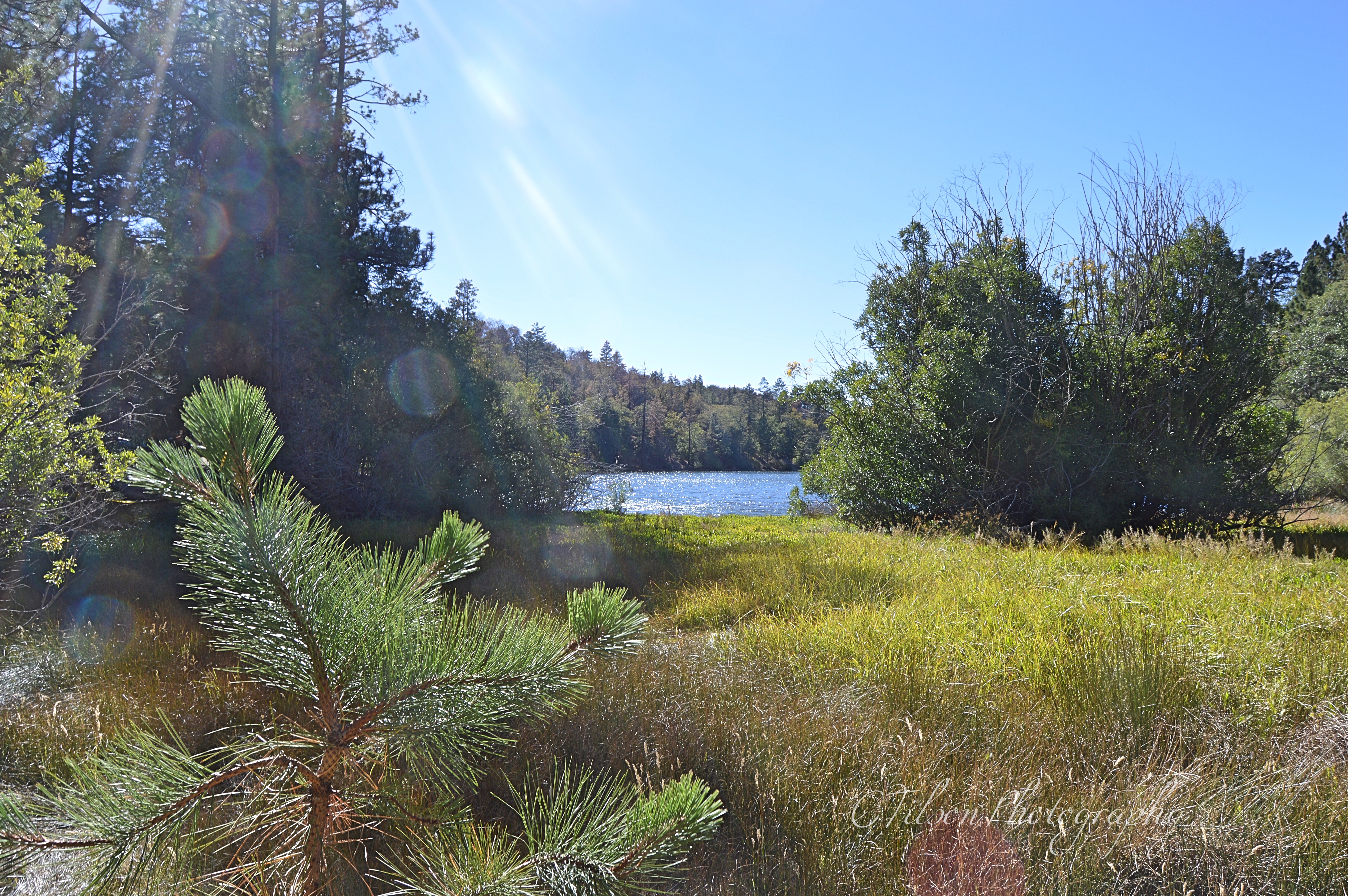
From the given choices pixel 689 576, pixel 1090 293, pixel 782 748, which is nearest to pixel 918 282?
pixel 1090 293

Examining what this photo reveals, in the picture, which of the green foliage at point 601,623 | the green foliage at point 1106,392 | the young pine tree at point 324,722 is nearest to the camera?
the young pine tree at point 324,722

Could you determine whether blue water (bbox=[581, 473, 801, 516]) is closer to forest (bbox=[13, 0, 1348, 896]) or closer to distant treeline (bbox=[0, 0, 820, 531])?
forest (bbox=[13, 0, 1348, 896])

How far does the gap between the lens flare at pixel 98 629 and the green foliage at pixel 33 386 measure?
885 millimetres

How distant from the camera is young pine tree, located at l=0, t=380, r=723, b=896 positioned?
→ 3.14 ft

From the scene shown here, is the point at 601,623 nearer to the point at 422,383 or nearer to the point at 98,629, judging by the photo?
the point at 98,629

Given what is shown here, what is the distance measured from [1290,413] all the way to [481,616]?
1396cm

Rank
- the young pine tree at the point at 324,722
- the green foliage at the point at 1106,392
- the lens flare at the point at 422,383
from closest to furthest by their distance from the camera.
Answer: the young pine tree at the point at 324,722
the green foliage at the point at 1106,392
the lens flare at the point at 422,383

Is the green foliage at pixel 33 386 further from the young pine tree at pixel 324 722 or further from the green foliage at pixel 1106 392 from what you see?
the green foliage at pixel 1106 392

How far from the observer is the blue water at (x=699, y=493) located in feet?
55.6

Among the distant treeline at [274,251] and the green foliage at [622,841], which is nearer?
the green foliage at [622,841]

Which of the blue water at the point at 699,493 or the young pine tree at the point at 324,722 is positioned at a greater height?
the young pine tree at the point at 324,722

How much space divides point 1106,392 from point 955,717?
870cm

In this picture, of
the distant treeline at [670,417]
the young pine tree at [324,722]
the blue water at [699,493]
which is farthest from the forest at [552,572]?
the distant treeline at [670,417]

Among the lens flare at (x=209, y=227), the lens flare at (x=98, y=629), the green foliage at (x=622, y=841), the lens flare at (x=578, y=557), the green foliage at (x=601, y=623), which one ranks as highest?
the lens flare at (x=209, y=227)
